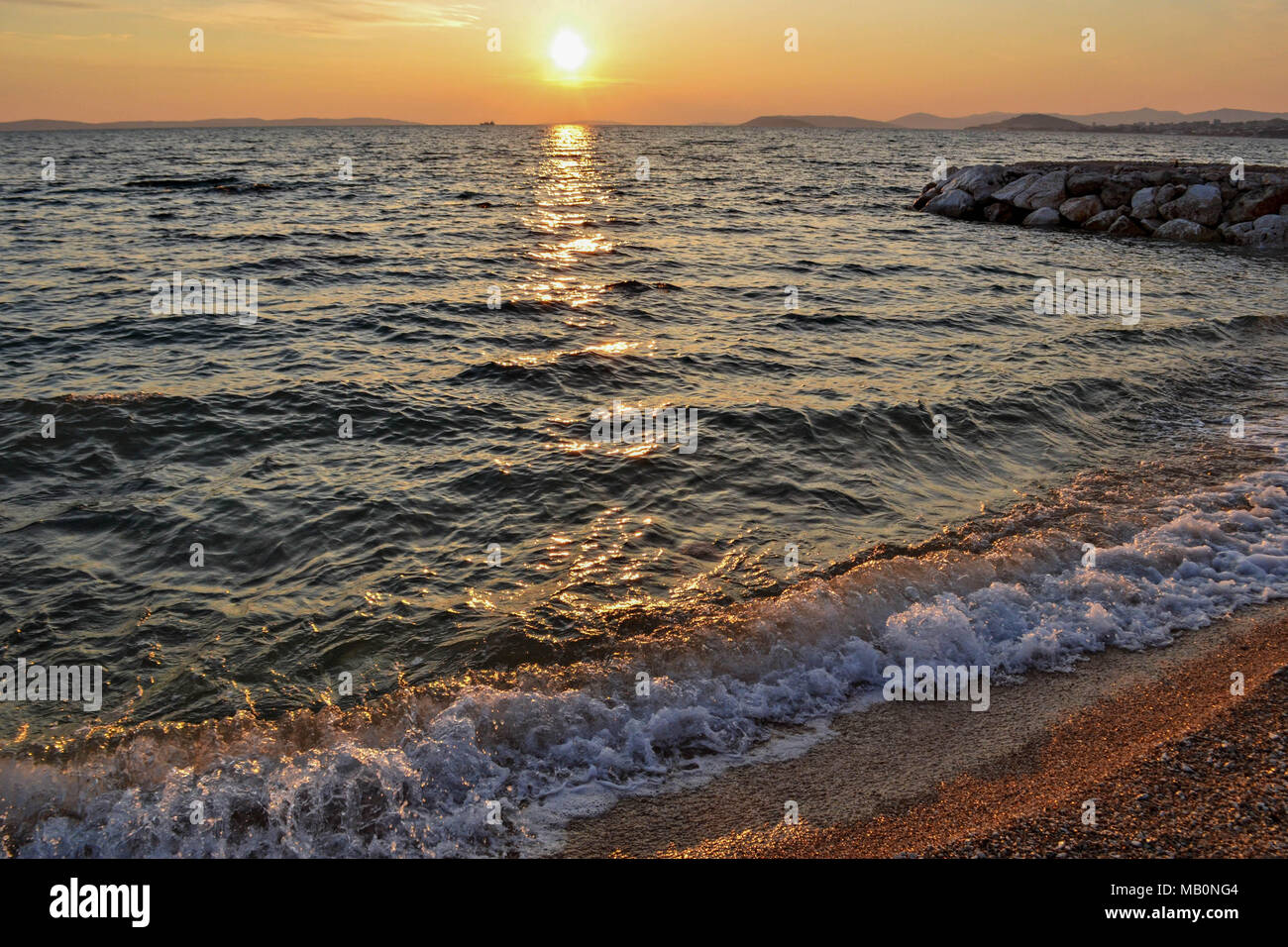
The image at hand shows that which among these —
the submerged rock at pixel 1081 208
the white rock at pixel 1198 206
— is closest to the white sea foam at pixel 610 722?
the white rock at pixel 1198 206

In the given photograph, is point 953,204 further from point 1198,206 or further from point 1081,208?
point 1198,206

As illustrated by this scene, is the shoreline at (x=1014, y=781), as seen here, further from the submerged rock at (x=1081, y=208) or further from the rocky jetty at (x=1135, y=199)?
the submerged rock at (x=1081, y=208)

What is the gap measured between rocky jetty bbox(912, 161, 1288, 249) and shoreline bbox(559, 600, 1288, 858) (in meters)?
32.4

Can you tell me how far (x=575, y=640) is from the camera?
713 centimetres

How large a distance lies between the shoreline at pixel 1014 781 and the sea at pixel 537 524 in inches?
14.4

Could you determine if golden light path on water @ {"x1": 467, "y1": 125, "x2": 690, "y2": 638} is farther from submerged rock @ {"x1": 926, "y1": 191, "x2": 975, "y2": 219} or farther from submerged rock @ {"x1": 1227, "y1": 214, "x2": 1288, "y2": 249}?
submerged rock @ {"x1": 1227, "y1": 214, "x2": 1288, "y2": 249}

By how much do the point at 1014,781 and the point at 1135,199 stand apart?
121 feet

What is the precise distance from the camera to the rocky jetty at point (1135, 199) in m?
A: 31.3

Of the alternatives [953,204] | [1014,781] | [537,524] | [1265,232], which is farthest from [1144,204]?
[1014,781]

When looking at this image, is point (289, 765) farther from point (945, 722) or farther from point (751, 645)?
point (945, 722)

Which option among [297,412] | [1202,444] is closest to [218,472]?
[297,412]

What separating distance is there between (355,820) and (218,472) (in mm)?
6707

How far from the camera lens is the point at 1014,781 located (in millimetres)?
5410

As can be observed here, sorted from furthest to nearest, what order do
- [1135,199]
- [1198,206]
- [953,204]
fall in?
[953,204]
[1135,199]
[1198,206]
